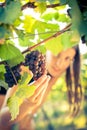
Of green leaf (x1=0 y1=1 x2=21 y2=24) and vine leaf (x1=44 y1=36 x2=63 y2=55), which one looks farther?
vine leaf (x1=44 y1=36 x2=63 y2=55)

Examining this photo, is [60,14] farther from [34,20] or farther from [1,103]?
[1,103]

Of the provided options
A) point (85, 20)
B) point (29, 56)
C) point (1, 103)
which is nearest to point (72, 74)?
point (1, 103)

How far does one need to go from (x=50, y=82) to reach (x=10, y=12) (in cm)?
135

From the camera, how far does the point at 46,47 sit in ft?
3.09

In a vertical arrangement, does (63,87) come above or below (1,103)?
below

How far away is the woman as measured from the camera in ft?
3.62

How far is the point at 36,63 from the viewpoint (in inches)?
45.1

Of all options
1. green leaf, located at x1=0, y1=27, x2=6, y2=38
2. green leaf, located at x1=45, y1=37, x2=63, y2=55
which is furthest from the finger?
green leaf, located at x1=0, y1=27, x2=6, y2=38

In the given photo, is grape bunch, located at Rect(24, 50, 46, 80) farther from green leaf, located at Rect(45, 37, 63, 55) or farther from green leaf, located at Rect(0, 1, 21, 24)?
green leaf, located at Rect(0, 1, 21, 24)

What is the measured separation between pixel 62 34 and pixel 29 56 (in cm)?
30

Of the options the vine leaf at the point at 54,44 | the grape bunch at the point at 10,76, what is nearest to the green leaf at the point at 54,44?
the vine leaf at the point at 54,44

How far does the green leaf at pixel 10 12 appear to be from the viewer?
734mm

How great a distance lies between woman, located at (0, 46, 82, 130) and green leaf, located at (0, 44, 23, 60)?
10 cm

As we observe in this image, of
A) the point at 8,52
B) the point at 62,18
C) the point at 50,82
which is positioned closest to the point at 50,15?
the point at 62,18
